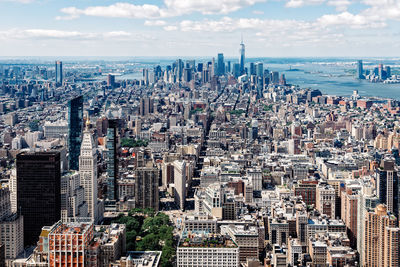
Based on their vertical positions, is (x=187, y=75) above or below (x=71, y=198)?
above

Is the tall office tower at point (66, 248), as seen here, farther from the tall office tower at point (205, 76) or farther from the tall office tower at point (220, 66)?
the tall office tower at point (220, 66)

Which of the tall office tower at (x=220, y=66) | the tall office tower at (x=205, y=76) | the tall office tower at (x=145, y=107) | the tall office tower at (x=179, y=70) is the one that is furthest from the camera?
the tall office tower at (x=220, y=66)

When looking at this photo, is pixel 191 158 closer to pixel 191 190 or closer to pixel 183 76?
pixel 191 190

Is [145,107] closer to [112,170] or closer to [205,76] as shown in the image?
[112,170]

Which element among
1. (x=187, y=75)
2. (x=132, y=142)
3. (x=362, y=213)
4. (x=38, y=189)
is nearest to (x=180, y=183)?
(x=38, y=189)

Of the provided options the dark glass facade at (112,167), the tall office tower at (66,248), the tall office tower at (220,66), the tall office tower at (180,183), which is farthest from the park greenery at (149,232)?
the tall office tower at (220,66)

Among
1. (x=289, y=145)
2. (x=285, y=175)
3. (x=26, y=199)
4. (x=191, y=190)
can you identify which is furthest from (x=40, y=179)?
(x=289, y=145)
